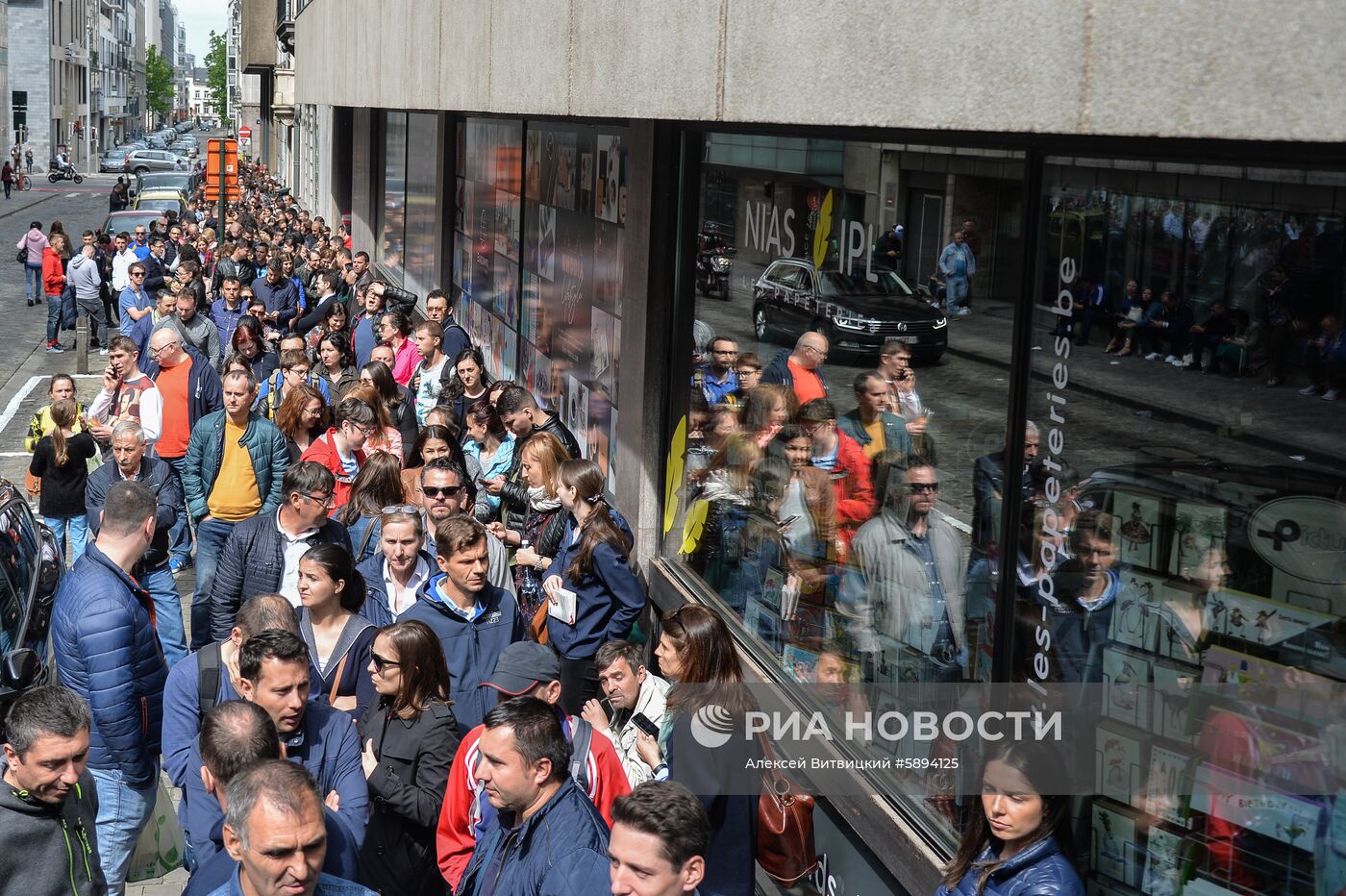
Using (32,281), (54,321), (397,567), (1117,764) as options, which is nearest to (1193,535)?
(1117,764)

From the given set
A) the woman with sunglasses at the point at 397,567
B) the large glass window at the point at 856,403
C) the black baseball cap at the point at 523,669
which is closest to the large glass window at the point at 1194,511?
the large glass window at the point at 856,403

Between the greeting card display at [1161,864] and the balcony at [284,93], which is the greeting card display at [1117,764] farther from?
the balcony at [284,93]

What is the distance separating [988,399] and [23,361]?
831 inches

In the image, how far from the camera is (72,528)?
9.95m

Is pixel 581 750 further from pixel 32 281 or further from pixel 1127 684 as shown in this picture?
pixel 32 281

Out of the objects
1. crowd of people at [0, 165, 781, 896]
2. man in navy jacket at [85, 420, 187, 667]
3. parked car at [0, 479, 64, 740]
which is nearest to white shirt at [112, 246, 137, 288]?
crowd of people at [0, 165, 781, 896]

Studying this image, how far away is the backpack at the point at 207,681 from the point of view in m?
5.11

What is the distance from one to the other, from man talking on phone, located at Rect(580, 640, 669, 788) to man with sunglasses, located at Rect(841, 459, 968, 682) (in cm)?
94

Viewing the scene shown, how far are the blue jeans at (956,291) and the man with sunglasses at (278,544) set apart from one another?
317 centimetres

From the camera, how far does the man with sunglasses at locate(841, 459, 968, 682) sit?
5141 mm

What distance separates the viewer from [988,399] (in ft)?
16.1

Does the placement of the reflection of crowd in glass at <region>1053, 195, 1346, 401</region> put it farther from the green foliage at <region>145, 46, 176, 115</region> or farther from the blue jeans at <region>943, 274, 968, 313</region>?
the green foliage at <region>145, 46, 176, 115</region>

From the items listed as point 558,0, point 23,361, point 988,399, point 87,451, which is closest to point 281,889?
point 988,399

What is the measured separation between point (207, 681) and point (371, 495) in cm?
249
